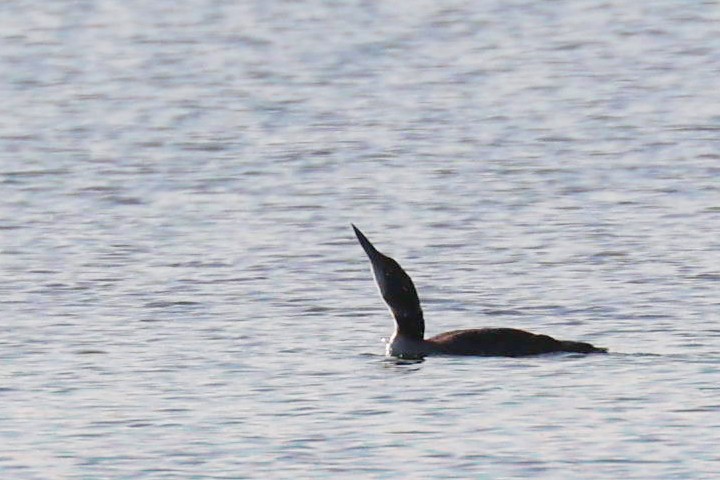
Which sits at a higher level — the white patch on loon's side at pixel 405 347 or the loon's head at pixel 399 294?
the loon's head at pixel 399 294

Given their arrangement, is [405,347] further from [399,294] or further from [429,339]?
[399,294]

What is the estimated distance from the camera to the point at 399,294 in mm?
17031

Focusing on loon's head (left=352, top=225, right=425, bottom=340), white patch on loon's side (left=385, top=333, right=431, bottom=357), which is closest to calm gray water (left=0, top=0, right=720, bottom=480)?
white patch on loon's side (left=385, top=333, right=431, bottom=357)

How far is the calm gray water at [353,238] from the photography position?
14.1 m

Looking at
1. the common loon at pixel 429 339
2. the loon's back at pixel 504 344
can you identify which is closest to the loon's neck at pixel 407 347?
the common loon at pixel 429 339

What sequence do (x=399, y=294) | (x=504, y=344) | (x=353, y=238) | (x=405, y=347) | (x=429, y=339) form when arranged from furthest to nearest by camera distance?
(x=353, y=238), (x=399, y=294), (x=429, y=339), (x=405, y=347), (x=504, y=344)

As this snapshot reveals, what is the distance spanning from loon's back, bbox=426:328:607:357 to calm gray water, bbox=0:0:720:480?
8 cm

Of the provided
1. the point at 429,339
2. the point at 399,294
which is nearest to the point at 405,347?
the point at 429,339

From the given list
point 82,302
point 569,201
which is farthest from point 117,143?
point 82,302

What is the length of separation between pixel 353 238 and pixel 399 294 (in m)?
4.26

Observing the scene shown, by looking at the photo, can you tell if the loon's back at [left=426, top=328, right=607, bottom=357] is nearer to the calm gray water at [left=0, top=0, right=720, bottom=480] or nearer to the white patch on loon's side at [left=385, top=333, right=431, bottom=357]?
the calm gray water at [left=0, top=0, right=720, bottom=480]

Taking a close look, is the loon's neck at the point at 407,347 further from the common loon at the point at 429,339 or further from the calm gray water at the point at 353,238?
the calm gray water at the point at 353,238

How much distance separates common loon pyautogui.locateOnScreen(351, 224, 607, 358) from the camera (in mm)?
16031

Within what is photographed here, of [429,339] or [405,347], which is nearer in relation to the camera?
[405,347]
